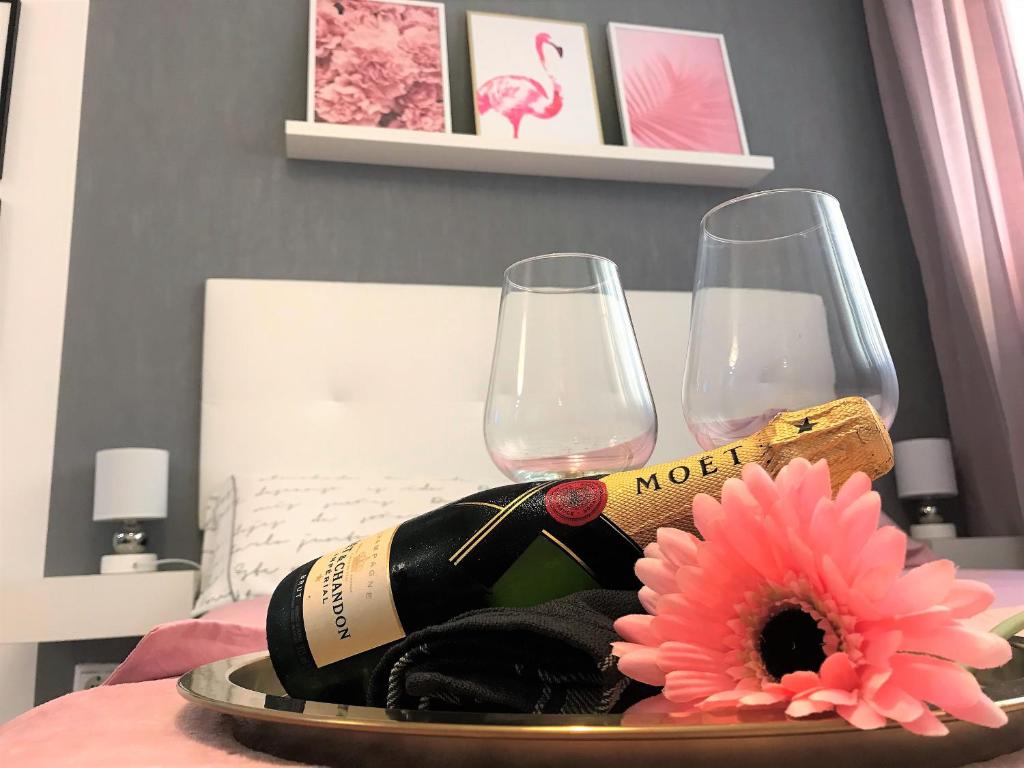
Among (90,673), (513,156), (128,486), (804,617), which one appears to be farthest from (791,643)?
(513,156)

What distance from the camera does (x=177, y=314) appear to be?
2.27 metres

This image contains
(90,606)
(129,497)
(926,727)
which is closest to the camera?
(926,727)

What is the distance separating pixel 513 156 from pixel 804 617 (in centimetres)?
230

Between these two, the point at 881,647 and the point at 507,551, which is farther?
the point at 507,551

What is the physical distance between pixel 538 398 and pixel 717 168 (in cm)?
221

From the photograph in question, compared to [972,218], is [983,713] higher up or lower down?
lower down

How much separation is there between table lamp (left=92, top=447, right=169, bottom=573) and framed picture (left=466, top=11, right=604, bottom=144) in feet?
4.41

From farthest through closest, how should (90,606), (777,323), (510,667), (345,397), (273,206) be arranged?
(273,206) < (345,397) < (90,606) < (777,323) < (510,667)

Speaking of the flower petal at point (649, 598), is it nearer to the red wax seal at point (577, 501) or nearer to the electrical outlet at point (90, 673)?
the red wax seal at point (577, 501)

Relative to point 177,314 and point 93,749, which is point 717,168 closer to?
point 177,314

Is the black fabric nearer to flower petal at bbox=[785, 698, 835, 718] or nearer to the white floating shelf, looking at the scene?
flower petal at bbox=[785, 698, 835, 718]

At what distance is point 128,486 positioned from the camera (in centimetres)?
193

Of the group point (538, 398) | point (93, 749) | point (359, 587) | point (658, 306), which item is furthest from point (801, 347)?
point (658, 306)

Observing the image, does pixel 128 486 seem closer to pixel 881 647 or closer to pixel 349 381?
pixel 349 381
